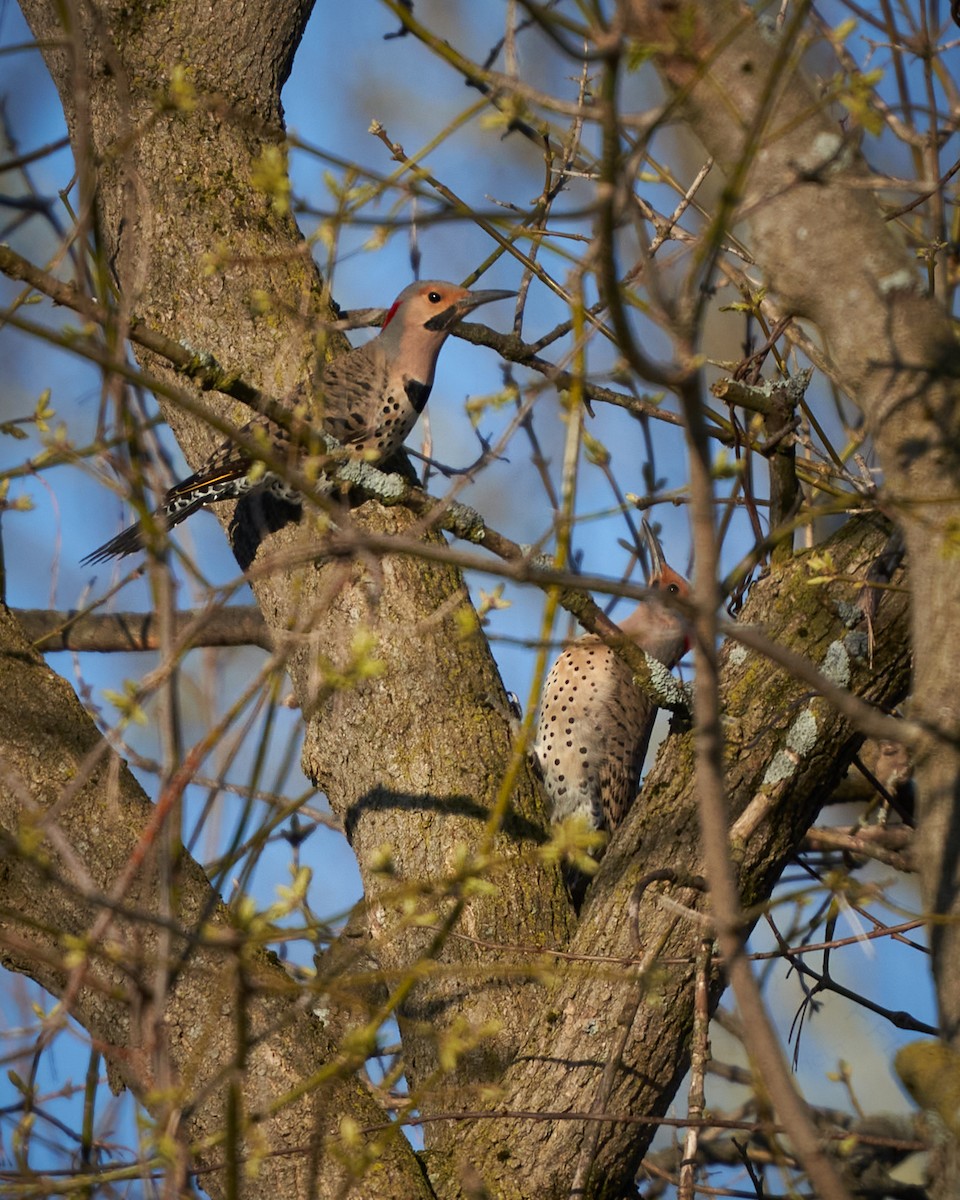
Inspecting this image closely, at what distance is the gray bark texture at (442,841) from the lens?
225cm

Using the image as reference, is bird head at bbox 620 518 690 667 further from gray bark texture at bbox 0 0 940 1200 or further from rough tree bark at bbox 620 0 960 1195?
rough tree bark at bbox 620 0 960 1195

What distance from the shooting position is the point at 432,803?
3.19 m

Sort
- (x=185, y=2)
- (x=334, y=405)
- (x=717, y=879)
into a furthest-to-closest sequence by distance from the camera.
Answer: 1. (x=334, y=405)
2. (x=185, y=2)
3. (x=717, y=879)

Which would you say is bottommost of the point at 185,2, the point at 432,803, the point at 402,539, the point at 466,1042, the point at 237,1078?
the point at 237,1078

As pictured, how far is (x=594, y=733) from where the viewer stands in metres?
4.62

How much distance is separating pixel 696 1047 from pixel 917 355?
1.15 metres

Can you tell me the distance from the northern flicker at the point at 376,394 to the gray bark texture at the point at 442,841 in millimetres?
246

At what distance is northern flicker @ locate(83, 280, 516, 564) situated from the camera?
12.5ft

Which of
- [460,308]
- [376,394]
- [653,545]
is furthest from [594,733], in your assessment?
[460,308]

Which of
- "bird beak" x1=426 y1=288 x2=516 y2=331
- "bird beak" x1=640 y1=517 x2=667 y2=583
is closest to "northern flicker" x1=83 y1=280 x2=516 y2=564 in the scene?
"bird beak" x1=426 y1=288 x2=516 y2=331

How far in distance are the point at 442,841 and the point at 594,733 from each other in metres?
1.56

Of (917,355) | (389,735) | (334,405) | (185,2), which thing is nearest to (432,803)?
(389,735)

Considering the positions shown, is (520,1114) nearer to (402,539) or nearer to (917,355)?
(402,539)

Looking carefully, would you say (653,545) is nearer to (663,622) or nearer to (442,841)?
(663,622)
